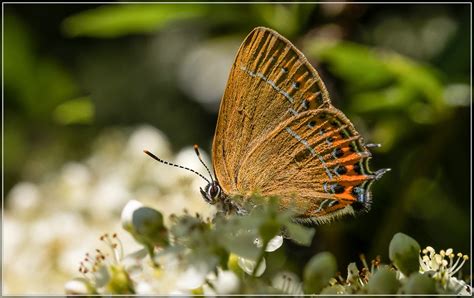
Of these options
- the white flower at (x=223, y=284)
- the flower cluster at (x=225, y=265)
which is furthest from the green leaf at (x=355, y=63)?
the white flower at (x=223, y=284)

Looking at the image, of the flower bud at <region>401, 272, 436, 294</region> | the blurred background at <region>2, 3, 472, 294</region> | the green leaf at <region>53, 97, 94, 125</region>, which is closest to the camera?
the flower bud at <region>401, 272, 436, 294</region>

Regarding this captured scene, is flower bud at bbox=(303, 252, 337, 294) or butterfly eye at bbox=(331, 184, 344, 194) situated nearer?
flower bud at bbox=(303, 252, 337, 294)

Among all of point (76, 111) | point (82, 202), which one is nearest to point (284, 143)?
point (82, 202)

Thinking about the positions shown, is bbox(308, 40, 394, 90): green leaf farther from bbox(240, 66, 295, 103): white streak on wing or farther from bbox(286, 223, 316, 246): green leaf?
bbox(286, 223, 316, 246): green leaf

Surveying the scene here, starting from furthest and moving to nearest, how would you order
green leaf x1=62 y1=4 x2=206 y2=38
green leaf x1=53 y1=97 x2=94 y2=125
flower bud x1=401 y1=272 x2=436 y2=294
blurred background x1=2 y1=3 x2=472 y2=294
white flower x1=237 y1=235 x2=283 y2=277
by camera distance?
1. green leaf x1=53 y1=97 x2=94 y2=125
2. green leaf x1=62 y1=4 x2=206 y2=38
3. blurred background x1=2 y1=3 x2=472 y2=294
4. white flower x1=237 y1=235 x2=283 y2=277
5. flower bud x1=401 y1=272 x2=436 y2=294

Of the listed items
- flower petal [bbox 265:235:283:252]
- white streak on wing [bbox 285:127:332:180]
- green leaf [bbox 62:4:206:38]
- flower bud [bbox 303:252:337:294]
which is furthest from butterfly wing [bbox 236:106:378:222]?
green leaf [bbox 62:4:206:38]

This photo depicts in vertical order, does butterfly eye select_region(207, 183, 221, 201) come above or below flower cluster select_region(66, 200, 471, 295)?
below

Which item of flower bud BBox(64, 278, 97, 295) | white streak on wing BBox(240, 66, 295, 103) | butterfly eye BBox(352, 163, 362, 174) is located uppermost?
white streak on wing BBox(240, 66, 295, 103)

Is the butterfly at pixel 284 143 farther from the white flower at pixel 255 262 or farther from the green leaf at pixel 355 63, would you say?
the green leaf at pixel 355 63
